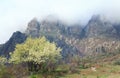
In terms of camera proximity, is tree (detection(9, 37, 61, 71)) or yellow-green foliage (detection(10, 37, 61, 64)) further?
tree (detection(9, 37, 61, 71))

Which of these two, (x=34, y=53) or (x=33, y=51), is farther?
(x=33, y=51)

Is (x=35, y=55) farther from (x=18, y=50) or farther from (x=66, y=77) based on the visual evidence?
(x=66, y=77)

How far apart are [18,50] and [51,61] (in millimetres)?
11388

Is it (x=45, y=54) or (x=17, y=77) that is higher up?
(x=45, y=54)

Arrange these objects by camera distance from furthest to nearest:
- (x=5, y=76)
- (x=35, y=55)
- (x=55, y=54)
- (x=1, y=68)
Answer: (x=55, y=54), (x=35, y=55), (x=1, y=68), (x=5, y=76)

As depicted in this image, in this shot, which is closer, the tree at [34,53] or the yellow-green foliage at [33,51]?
the yellow-green foliage at [33,51]

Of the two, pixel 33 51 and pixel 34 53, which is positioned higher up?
pixel 33 51

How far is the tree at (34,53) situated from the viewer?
86.4m

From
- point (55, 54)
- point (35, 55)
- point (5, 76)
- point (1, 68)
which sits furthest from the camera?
point (55, 54)

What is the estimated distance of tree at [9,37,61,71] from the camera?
86.4m

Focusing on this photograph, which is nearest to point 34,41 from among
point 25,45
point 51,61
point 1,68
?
point 25,45

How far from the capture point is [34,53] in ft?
281

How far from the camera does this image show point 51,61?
311 ft

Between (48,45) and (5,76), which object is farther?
(48,45)
